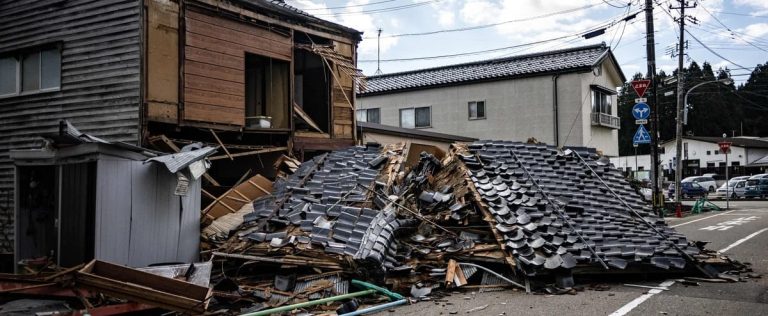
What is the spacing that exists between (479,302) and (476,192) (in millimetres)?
3117

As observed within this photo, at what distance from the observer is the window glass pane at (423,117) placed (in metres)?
27.8

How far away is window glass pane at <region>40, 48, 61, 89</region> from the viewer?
11.8 metres

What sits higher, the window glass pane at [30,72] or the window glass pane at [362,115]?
the window glass pane at [362,115]

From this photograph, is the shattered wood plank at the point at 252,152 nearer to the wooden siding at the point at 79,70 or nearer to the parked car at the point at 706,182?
the wooden siding at the point at 79,70

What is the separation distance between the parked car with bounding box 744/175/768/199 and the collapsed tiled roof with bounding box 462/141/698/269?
28.4 meters

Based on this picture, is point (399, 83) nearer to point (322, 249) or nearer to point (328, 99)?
point (328, 99)

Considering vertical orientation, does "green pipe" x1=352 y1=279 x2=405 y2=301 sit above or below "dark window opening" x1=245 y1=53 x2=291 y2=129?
below

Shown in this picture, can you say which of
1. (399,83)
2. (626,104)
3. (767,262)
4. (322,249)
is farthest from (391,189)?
(626,104)

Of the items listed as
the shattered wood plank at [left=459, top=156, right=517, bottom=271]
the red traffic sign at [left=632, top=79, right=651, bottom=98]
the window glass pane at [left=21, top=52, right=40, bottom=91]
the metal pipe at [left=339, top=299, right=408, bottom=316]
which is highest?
the red traffic sign at [left=632, top=79, right=651, bottom=98]

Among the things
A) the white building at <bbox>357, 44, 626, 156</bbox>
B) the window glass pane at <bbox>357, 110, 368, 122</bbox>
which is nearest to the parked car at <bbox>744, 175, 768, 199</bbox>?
the white building at <bbox>357, 44, 626, 156</bbox>

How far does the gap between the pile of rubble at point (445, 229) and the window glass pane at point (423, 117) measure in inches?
611

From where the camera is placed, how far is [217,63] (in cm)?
1191

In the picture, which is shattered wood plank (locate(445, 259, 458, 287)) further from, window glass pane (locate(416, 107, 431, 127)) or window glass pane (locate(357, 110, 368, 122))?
window glass pane (locate(357, 110, 368, 122))

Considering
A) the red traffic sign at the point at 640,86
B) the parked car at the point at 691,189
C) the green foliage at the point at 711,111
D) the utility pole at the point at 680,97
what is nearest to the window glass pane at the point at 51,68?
the red traffic sign at the point at 640,86
